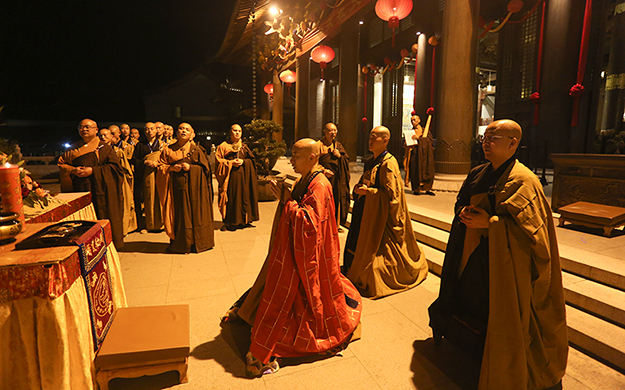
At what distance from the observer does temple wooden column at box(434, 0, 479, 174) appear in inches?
249

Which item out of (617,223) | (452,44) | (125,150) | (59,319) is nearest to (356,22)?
(452,44)

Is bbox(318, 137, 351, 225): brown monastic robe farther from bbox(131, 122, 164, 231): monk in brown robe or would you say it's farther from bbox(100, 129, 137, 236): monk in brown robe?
bbox(100, 129, 137, 236): monk in brown robe

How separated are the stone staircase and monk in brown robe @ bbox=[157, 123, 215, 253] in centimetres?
410

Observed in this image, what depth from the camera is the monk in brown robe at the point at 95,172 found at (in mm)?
4219

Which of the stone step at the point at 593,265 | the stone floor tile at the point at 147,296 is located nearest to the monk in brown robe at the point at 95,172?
the stone floor tile at the point at 147,296

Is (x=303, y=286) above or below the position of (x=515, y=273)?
below

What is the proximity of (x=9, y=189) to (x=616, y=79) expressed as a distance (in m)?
13.5

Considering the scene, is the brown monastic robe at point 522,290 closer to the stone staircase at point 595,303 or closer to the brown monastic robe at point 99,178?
the stone staircase at point 595,303

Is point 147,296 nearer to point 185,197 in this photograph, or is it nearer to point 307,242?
point 185,197

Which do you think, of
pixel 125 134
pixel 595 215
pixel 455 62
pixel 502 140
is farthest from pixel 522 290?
pixel 125 134

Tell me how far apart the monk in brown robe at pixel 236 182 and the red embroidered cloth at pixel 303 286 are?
3.65 metres

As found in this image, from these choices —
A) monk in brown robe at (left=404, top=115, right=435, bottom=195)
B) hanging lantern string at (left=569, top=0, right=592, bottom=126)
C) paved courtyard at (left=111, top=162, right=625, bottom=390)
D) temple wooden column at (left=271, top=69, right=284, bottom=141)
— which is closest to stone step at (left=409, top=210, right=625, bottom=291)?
paved courtyard at (left=111, top=162, right=625, bottom=390)

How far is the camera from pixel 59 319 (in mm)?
1746

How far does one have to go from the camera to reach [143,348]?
6.71 feet
